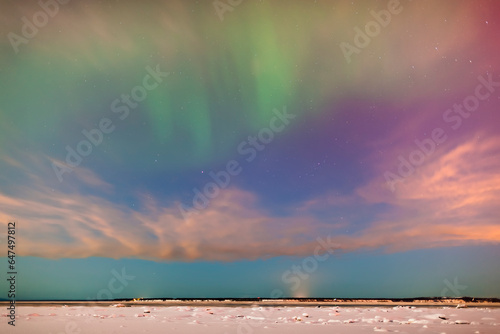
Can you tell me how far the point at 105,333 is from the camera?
9102mm

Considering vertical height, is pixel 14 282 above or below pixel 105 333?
above

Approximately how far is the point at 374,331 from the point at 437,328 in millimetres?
1997

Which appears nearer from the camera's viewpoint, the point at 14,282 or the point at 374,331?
the point at 374,331

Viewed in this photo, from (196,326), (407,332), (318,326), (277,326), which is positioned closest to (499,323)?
(407,332)

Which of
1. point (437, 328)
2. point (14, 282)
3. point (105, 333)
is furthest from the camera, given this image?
point (14, 282)

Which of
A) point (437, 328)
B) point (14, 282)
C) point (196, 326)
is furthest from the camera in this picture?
point (14, 282)

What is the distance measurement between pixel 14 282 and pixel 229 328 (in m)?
7.44

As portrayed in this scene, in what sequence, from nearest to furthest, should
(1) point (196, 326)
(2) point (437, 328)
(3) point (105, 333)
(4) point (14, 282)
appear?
1. (3) point (105, 333)
2. (2) point (437, 328)
3. (1) point (196, 326)
4. (4) point (14, 282)

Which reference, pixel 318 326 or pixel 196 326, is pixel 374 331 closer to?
pixel 318 326

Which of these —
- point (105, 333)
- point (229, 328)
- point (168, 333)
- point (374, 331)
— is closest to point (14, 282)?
point (105, 333)

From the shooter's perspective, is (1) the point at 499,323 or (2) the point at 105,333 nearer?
(2) the point at 105,333

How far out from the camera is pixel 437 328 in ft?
33.0

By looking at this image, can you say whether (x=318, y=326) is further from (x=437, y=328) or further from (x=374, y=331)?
(x=437, y=328)

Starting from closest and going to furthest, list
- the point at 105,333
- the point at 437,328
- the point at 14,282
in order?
the point at 105,333 → the point at 437,328 → the point at 14,282
